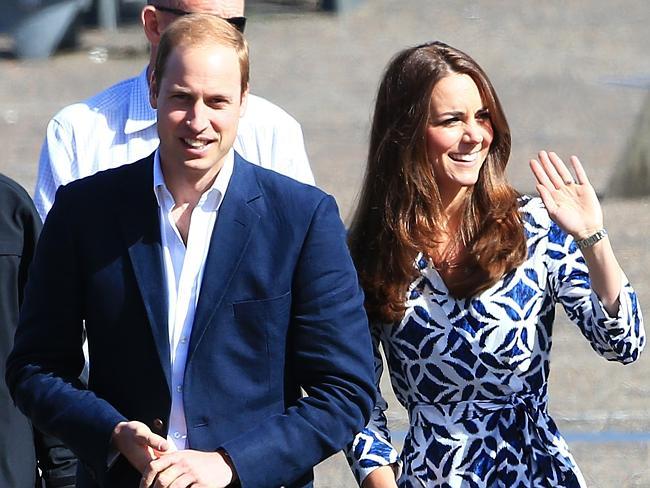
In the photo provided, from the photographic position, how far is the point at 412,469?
11.6 feet

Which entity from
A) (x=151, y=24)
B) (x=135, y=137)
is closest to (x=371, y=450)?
(x=135, y=137)

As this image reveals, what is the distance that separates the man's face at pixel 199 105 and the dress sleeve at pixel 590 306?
945 mm

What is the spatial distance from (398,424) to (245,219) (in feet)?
13.5

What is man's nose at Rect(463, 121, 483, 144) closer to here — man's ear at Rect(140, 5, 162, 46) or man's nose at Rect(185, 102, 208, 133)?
man's nose at Rect(185, 102, 208, 133)

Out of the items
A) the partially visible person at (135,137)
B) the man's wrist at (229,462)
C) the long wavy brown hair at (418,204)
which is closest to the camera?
the man's wrist at (229,462)

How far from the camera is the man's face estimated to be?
300 cm

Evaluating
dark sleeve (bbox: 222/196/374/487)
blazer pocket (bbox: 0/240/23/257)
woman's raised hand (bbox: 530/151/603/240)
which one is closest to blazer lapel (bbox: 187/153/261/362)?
dark sleeve (bbox: 222/196/374/487)

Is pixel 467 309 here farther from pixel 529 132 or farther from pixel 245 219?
pixel 529 132

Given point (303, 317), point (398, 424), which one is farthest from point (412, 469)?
point (398, 424)

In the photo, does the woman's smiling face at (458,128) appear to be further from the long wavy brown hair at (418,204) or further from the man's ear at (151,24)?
the man's ear at (151,24)

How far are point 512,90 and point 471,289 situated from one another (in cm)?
1585

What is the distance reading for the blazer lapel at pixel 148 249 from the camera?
3016 mm

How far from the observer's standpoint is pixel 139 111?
4398 millimetres

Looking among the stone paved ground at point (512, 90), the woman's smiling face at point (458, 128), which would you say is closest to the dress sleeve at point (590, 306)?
the woman's smiling face at point (458, 128)
